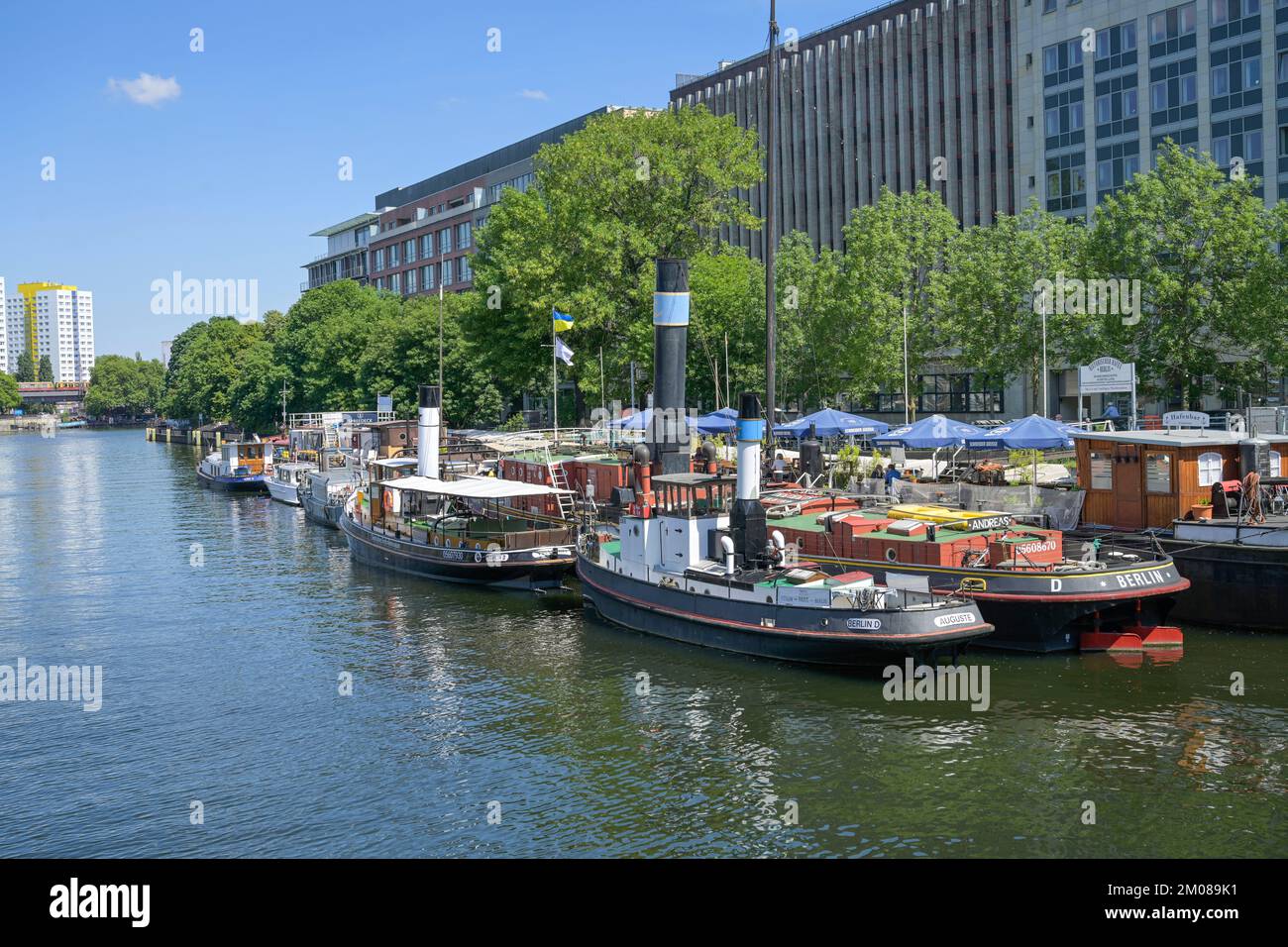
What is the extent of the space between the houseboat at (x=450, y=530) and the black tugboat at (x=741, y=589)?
3114 mm

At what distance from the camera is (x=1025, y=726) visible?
23.4 meters

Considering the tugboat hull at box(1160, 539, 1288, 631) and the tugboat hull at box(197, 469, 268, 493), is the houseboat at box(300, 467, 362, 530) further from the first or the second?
the tugboat hull at box(1160, 539, 1288, 631)

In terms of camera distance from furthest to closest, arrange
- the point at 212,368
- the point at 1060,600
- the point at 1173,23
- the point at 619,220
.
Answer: the point at 212,368, the point at 1173,23, the point at 619,220, the point at 1060,600

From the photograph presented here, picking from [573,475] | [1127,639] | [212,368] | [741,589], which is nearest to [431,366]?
[573,475]

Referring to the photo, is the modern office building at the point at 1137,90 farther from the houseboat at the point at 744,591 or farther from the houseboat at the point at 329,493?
the houseboat at the point at 744,591

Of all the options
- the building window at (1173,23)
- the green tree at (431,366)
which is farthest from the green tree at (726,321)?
the building window at (1173,23)

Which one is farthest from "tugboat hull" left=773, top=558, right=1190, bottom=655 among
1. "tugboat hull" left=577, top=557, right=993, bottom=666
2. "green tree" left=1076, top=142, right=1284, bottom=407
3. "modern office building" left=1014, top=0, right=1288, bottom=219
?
"modern office building" left=1014, top=0, right=1288, bottom=219

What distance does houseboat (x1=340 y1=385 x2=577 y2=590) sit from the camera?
40.0 meters

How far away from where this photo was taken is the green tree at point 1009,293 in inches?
2459

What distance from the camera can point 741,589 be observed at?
2925 centimetres

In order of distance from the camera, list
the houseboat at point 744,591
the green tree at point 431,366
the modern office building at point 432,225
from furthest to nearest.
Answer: the modern office building at point 432,225 < the green tree at point 431,366 < the houseboat at point 744,591

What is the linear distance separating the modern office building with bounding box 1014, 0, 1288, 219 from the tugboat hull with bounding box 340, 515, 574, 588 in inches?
1902

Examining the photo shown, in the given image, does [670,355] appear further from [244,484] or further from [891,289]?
[244,484]

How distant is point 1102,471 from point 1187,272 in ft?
73.5
